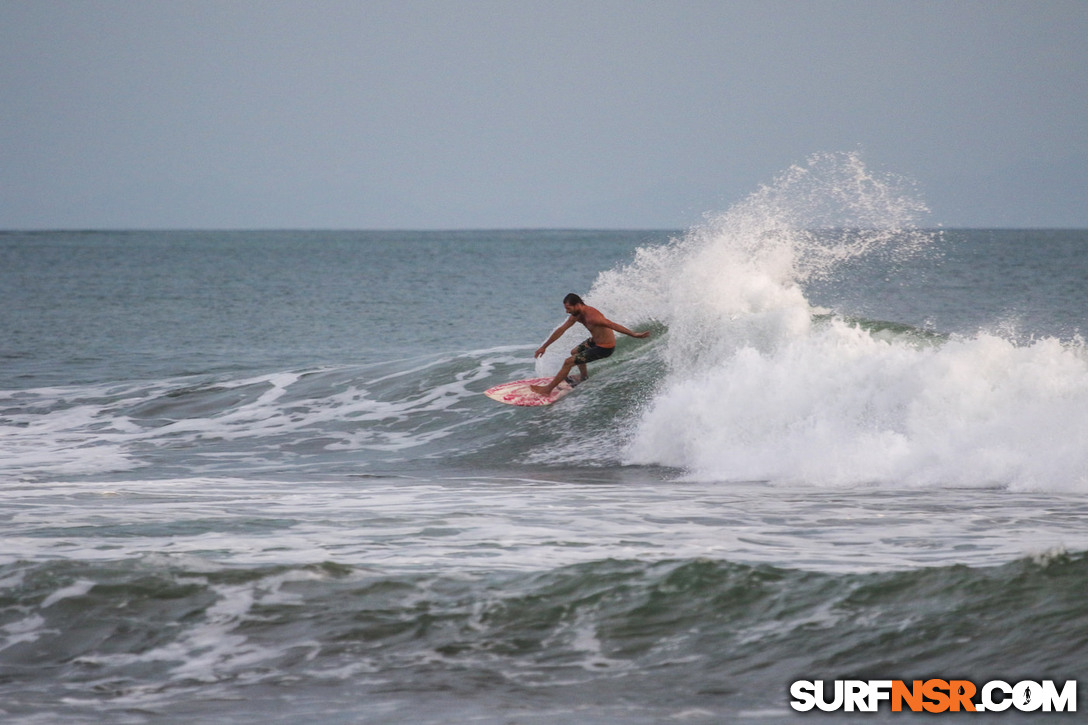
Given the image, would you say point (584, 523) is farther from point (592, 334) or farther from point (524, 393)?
point (524, 393)

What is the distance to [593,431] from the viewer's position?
13.6m

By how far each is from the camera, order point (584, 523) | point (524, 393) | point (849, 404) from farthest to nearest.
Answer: point (524, 393) < point (849, 404) < point (584, 523)

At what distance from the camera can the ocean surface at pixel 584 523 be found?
5.76m

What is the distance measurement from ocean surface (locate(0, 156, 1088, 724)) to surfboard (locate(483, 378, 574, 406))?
20cm

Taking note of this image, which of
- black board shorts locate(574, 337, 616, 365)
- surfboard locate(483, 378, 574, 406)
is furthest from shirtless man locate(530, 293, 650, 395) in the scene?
surfboard locate(483, 378, 574, 406)

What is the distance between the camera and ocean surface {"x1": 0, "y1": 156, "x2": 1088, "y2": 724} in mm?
5758

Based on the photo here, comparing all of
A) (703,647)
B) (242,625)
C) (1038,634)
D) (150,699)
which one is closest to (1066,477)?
(1038,634)

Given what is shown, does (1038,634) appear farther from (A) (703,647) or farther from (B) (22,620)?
(B) (22,620)

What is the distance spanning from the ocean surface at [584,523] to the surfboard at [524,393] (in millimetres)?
203

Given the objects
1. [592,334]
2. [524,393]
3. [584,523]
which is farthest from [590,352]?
[584,523]

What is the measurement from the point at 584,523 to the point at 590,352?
242 inches

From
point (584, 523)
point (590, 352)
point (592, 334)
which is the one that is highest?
point (592, 334)

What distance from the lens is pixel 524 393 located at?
1523 centimetres

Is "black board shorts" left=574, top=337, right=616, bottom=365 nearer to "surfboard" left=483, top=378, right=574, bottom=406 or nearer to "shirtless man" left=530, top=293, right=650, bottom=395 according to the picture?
"shirtless man" left=530, top=293, right=650, bottom=395
